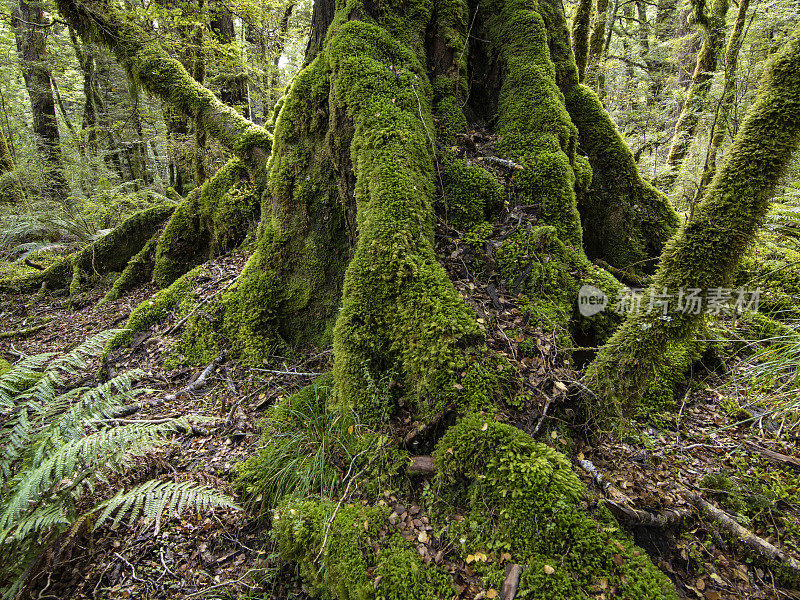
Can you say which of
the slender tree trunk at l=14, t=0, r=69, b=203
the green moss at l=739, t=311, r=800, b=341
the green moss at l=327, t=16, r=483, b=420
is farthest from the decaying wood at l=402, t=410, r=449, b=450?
the slender tree trunk at l=14, t=0, r=69, b=203

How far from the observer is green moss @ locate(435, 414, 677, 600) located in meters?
1.98

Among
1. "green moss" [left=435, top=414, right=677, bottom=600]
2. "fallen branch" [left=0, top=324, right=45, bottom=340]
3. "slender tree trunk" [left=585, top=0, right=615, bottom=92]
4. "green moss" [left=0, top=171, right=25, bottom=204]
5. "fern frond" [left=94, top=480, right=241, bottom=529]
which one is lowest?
"fallen branch" [left=0, top=324, right=45, bottom=340]

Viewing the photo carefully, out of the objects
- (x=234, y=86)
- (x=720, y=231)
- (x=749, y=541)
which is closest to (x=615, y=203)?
(x=720, y=231)

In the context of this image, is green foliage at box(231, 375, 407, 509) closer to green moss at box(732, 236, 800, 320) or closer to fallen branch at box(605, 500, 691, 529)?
fallen branch at box(605, 500, 691, 529)

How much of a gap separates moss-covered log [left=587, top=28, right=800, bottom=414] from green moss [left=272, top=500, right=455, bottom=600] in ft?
5.63

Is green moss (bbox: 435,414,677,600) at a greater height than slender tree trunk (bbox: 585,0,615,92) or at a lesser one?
lesser

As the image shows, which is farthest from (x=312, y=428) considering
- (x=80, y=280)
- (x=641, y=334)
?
(x=80, y=280)

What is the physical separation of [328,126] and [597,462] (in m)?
4.24

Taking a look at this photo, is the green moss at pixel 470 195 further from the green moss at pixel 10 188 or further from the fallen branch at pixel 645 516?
the green moss at pixel 10 188

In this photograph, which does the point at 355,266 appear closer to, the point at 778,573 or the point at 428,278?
the point at 428,278

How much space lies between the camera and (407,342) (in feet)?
10.0

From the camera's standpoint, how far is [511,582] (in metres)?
2.07

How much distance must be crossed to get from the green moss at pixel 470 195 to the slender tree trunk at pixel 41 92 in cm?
1392

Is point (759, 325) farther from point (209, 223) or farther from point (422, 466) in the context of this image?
point (209, 223)
